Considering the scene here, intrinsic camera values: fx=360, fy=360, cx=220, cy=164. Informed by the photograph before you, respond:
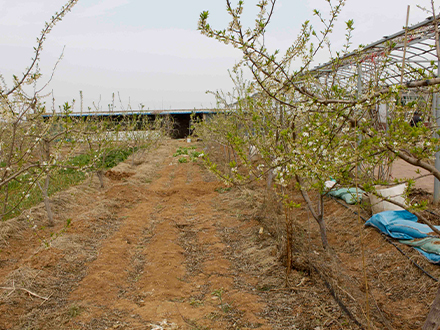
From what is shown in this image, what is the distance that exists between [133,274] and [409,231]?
3992mm

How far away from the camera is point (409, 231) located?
16.9 ft

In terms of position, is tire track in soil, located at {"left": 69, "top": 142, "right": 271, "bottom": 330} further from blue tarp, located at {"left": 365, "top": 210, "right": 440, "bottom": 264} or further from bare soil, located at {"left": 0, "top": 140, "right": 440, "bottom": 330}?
blue tarp, located at {"left": 365, "top": 210, "right": 440, "bottom": 264}

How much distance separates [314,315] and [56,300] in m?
3.03

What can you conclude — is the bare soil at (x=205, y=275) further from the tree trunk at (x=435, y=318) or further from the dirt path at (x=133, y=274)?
the tree trunk at (x=435, y=318)

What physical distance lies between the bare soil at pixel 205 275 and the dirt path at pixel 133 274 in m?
0.02

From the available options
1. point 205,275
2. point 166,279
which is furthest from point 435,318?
point 166,279

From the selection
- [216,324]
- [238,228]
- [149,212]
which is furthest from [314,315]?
[149,212]

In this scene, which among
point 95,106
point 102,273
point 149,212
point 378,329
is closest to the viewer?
point 378,329

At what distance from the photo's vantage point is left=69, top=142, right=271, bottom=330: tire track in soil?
373 centimetres

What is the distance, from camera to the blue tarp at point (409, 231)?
462 centimetres

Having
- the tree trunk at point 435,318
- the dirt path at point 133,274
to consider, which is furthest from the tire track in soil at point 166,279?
the tree trunk at point 435,318

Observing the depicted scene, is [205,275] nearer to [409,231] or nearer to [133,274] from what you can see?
[133,274]

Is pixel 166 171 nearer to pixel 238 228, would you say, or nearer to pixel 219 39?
pixel 238 228

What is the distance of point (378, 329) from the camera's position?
10.9 feet
